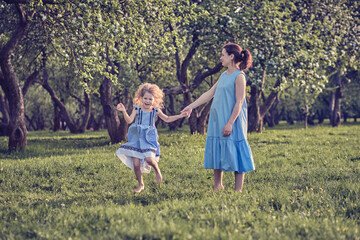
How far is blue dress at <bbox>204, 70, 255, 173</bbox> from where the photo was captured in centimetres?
627

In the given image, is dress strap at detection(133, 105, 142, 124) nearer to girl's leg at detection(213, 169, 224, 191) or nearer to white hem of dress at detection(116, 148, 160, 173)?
white hem of dress at detection(116, 148, 160, 173)

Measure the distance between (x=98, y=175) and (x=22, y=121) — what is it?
21.2 feet

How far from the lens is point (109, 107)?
57.1 feet

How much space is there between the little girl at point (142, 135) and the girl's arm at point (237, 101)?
1.11 m

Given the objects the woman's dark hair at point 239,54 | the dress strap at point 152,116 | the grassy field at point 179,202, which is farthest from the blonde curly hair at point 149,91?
the grassy field at point 179,202

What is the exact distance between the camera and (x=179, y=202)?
18.8 feet

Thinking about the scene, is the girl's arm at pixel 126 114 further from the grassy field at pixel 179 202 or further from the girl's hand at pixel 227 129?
the girl's hand at pixel 227 129

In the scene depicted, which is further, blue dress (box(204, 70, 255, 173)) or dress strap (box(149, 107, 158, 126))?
dress strap (box(149, 107, 158, 126))

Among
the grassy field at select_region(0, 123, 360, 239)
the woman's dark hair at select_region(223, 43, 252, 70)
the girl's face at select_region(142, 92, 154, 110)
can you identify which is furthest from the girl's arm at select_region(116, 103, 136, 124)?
the woman's dark hair at select_region(223, 43, 252, 70)

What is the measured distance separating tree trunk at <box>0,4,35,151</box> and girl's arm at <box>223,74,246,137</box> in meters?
9.29

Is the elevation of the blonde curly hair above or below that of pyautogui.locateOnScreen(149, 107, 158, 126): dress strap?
above

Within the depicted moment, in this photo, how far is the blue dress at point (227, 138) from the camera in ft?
20.6

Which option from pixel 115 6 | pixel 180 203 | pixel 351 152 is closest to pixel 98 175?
pixel 180 203

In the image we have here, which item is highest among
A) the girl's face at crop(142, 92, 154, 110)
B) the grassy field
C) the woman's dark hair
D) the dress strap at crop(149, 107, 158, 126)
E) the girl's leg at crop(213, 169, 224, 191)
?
the woman's dark hair
